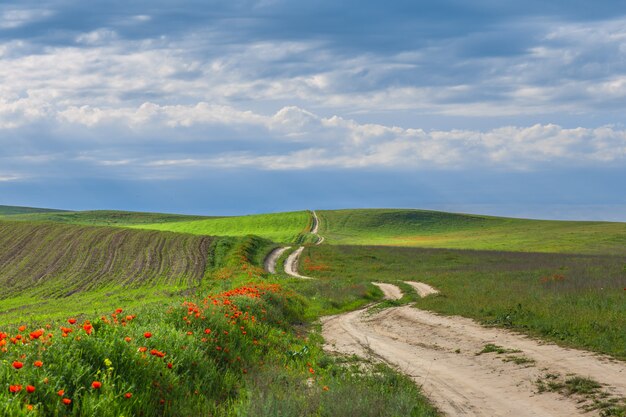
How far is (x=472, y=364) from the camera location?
15.7 metres

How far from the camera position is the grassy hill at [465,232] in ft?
301

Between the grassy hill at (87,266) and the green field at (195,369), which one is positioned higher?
the green field at (195,369)

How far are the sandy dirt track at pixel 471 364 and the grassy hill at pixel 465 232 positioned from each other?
67.5m

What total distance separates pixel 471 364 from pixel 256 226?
117 m

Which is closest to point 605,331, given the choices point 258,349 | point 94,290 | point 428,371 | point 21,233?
point 428,371

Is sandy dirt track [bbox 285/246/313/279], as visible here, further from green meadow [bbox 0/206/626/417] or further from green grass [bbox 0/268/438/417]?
green grass [bbox 0/268/438/417]

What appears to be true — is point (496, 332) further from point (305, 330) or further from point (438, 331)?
point (305, 330)

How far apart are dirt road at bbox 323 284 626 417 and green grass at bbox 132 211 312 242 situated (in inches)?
3468

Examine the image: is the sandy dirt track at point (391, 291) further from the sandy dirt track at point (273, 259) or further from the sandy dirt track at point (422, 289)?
the sandy dirt track at point (273, 259)

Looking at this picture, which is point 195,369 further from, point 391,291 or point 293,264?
point 293,264

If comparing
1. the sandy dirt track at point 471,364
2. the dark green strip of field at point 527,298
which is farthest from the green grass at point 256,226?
the sandy dirt track at point 471,364

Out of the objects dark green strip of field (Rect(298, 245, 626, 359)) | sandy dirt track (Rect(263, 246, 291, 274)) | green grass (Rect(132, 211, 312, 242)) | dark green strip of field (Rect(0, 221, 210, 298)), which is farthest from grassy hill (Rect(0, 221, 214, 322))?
green grass (Rect(132, 211, 312, 242))

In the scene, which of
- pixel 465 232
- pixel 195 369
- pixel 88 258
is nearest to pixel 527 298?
pixel 195 369

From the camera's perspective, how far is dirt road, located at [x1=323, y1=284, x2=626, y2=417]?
37.9 feet
